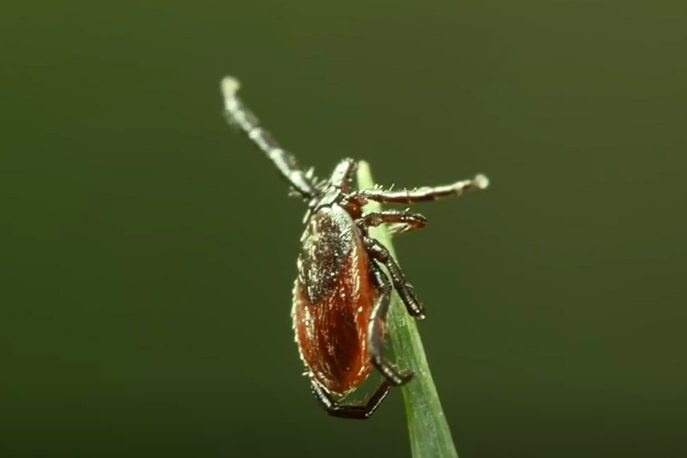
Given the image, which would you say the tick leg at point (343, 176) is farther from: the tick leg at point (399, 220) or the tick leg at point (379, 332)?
the tick leg at point (379, 332)

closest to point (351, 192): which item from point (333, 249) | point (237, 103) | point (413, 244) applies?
point (333, 249)

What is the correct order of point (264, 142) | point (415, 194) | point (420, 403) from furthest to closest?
point (264, 142) → point (415, 194) → point (420, 403)

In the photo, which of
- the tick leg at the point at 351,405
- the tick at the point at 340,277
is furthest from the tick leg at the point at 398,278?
the tick leg at the point at 351,405

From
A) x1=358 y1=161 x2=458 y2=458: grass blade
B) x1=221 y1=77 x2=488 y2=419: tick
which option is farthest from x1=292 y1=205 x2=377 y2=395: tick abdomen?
x1=358 y1=161 x2=458 y2=458: grass blade

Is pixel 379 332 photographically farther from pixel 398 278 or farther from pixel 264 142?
pixel 264 142

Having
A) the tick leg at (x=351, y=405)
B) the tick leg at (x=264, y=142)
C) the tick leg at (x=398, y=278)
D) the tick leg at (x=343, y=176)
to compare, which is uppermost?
the tick leg at (x=264, y=142)

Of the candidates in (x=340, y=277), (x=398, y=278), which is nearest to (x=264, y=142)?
(x=340, y=277)

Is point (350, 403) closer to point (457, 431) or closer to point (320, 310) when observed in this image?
point (320, 310)
